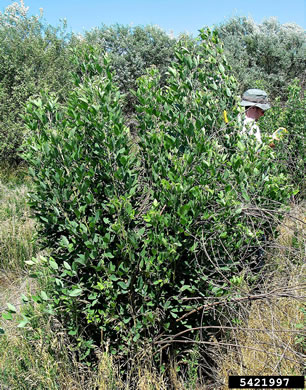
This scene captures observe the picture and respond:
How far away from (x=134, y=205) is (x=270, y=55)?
1232cm

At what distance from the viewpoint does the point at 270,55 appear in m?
13.2

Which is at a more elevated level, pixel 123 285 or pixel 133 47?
pixel 133 47

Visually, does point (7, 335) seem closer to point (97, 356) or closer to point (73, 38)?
point (97, 356)

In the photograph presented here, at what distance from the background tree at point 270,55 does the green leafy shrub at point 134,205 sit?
34.4 ft

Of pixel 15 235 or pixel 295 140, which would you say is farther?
pixel 295 140

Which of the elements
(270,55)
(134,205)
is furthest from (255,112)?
(270,55)

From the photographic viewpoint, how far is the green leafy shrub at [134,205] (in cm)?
237

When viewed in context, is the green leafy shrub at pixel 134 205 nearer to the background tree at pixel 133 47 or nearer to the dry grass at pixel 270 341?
the dry grass at pixel 270 341

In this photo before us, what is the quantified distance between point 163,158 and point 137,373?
140 cm

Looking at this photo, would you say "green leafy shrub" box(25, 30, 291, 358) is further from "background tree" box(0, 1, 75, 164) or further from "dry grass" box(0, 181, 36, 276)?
"background tree" box(0, 1, 75, 164)

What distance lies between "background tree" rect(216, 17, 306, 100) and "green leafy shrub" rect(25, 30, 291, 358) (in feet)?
34.4

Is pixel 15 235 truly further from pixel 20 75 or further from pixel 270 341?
pixel 20 75

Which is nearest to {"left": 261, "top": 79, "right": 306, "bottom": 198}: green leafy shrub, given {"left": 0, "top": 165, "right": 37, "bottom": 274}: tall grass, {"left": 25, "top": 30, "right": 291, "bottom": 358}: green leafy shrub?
{"left": 25, "top": 30, "right": 291, "bottom": 358}: green leafy shrub

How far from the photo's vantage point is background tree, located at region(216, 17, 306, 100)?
1266cm
